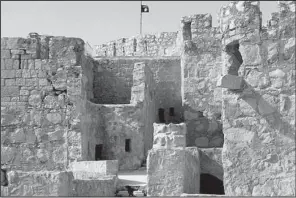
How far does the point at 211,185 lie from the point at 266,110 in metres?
4.23

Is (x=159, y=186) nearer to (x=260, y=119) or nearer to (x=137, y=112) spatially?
(x=260, y=119)

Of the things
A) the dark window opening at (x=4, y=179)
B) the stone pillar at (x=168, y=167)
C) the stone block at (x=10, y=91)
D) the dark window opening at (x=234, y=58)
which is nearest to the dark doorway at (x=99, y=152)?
the stone block at (x=10, y=91)

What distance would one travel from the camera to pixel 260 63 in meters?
7.09

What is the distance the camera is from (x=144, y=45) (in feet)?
75.8

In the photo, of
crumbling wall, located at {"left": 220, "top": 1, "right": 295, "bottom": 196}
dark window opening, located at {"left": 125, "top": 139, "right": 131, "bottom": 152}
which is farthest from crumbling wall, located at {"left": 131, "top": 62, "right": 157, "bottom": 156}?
crumbling wall, located at {"left": 220, "top": 1, "right": 295, "bottom": 196}

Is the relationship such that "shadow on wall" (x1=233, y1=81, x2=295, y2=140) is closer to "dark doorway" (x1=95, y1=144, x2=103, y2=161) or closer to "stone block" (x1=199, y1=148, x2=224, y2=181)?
"stone block" (x1=199, y1=148, x2=224, y2=181)

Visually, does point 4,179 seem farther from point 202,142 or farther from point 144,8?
point 144,8

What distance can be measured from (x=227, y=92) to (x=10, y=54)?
14.9ft

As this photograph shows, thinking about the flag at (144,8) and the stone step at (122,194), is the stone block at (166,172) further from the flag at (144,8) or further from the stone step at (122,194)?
the flag at (144,8)

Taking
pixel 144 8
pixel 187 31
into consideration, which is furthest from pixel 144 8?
pixel 187 31

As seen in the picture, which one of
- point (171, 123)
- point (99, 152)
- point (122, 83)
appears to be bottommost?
point (99, 152)

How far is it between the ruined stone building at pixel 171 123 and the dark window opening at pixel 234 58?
0.6 inches

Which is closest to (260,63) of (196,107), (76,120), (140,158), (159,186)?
(159,186)

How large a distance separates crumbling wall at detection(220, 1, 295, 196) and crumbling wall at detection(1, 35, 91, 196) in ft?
12.2
